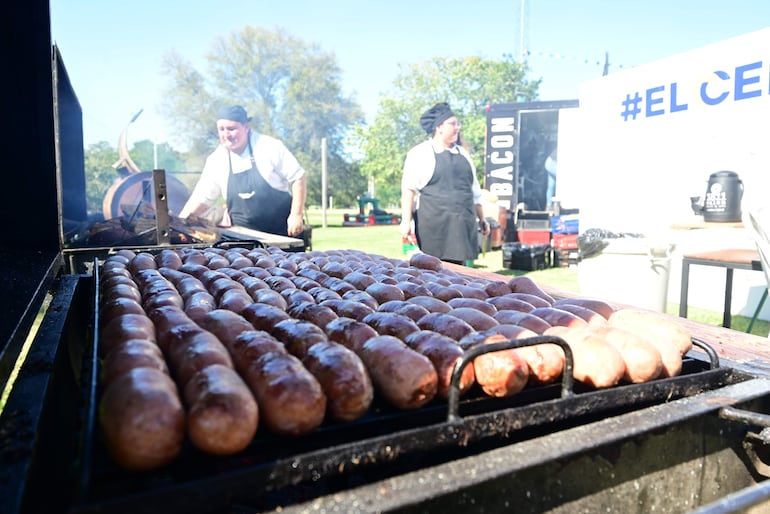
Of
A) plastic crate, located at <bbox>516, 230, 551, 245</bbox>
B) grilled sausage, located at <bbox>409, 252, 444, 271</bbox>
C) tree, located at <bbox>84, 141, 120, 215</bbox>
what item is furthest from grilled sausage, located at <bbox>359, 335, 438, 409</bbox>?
tree, located at <bbox>84, 141, 120, 215</bbox>

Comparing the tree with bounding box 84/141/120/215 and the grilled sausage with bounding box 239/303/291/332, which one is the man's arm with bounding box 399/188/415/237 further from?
the tree with bounding box 84/141/120/215

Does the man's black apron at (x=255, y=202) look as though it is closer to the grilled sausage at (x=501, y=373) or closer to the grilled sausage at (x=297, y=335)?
the grilled sausage at (x=297, y=335)

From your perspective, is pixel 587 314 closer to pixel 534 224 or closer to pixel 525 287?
pixel 525 287

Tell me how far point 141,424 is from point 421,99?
148 ft

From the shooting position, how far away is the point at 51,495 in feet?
4.29

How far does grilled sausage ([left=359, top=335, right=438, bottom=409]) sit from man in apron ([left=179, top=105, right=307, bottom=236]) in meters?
5.82

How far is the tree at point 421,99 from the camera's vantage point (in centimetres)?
4222

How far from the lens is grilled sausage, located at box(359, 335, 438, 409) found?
1.42 metres

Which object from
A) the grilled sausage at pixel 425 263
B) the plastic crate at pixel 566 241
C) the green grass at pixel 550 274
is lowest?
the green grass at pixel 550 274

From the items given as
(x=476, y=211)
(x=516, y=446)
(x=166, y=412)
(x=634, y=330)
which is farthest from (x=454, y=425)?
(x=476, y=211)

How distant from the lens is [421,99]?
43.8 meters

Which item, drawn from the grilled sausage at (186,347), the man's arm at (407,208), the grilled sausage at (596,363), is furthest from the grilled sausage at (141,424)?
the man's arm at (407,208)

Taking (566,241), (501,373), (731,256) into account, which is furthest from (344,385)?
(566,241)

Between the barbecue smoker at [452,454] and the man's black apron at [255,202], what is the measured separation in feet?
17.1
